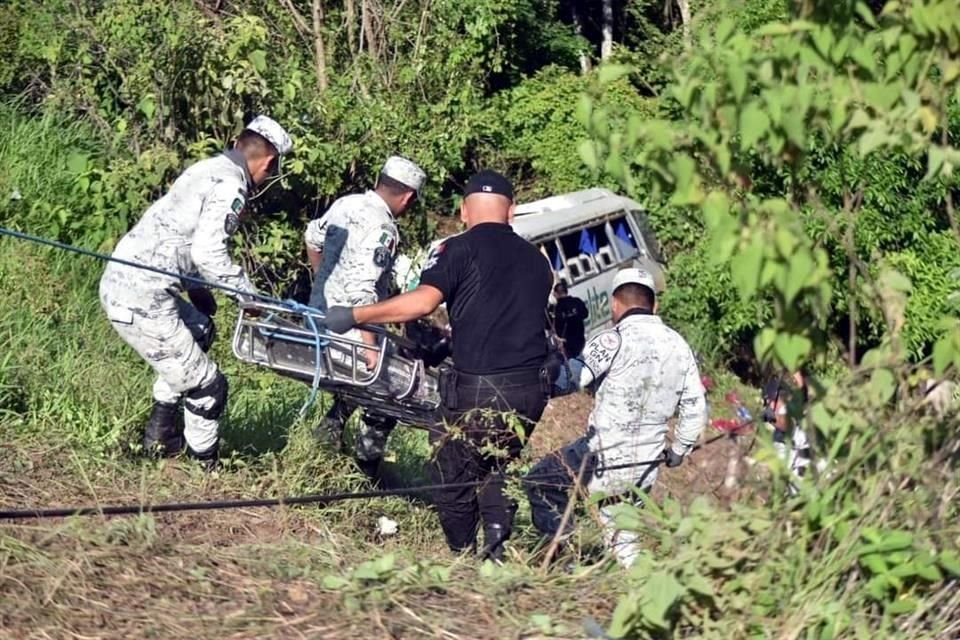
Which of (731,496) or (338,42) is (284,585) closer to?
(731,496)

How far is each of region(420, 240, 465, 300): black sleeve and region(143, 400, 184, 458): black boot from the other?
1.65 meters

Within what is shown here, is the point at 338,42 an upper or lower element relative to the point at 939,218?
upper

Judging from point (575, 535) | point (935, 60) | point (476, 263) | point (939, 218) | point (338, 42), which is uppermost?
point (935, 60)

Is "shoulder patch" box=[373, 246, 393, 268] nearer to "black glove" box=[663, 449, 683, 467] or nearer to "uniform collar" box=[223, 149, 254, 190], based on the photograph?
"uniform collar" box=[223, 149, 254, 190]

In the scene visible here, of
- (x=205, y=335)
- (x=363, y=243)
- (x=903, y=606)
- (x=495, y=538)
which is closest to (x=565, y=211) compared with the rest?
(x=363, y=243)

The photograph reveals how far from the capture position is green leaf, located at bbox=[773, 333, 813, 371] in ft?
12.6

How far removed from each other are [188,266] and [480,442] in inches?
64.8

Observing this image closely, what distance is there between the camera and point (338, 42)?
48.7 ft

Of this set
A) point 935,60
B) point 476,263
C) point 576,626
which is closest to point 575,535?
point 576,626

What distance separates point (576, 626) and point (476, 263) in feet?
7.50

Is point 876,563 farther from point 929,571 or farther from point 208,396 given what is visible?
point 208,396

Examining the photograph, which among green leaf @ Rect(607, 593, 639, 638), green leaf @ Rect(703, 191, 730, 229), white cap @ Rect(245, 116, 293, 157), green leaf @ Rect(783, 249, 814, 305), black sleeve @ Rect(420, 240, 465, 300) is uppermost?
green leaf @ Rect(703, 191, 730, 229)

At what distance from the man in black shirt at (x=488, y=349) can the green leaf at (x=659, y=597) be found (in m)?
2.24

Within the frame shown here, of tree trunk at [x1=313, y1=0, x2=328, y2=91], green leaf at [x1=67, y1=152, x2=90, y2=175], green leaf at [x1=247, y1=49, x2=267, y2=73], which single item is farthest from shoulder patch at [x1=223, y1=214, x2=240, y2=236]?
tree trunk at [x1=313, y1=0, x2=328, y2=91]
